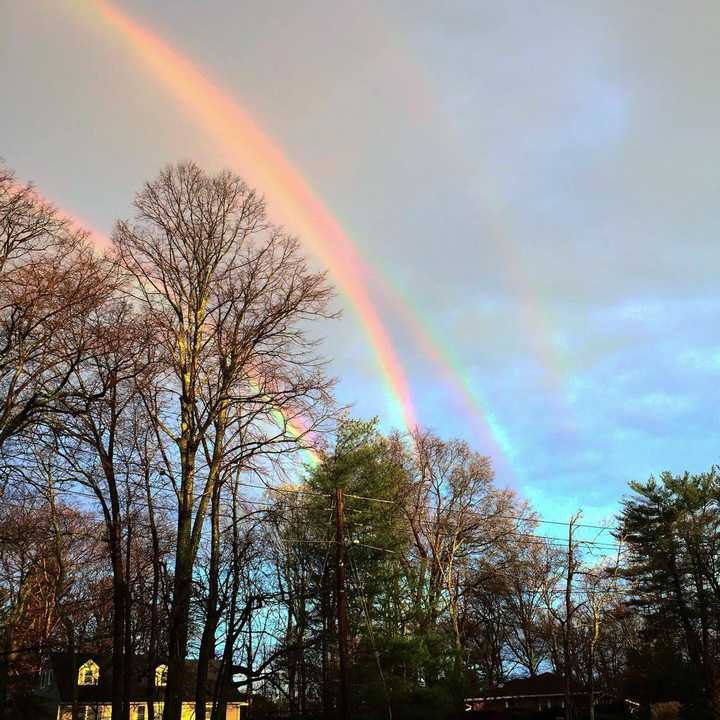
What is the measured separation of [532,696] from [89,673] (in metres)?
28.2

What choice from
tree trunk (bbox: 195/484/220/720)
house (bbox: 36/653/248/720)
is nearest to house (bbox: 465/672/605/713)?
house (bbox: 36/653/248/720)

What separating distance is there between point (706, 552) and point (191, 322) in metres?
32.3

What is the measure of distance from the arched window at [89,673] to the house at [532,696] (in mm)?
23720

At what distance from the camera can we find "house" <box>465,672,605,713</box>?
41469 millimetres

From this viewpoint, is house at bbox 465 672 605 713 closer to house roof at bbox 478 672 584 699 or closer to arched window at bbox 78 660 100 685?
house roof at bbox 478 672 584 699

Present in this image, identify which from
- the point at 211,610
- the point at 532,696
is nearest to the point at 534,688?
the point at 532,696

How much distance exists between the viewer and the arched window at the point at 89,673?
42116 millimetres

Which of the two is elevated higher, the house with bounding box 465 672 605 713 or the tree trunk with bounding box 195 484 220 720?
the tree trunk with bounding box 195 484 220 720

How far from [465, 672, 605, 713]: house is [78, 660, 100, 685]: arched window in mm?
23720

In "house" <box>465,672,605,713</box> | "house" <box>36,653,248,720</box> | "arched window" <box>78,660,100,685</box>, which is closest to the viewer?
"house" <box>36,653,248,720</box>

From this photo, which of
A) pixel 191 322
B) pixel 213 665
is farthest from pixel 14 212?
pixel 213 665

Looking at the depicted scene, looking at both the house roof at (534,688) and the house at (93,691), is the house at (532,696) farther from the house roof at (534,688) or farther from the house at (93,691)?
the house at (93,691)

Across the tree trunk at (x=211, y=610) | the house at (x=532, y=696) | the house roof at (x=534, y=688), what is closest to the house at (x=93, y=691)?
the house at (x=532, y=696)

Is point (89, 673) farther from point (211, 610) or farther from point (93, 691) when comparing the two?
point (211, 610)
